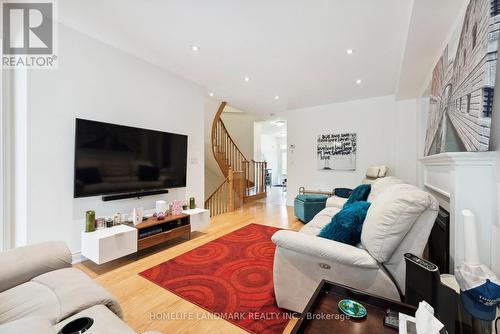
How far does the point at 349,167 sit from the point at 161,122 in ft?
13.3

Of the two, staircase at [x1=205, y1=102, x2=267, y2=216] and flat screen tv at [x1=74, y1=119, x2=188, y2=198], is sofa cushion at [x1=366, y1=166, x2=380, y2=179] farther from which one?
flat screen tv at [x1=74, y1=119, x2=188, y2=198]

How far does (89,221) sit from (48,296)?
1.44 metres

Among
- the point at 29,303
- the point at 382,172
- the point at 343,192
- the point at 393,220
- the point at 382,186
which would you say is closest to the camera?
the point at 29,303

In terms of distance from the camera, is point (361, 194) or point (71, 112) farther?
point (361, 194)

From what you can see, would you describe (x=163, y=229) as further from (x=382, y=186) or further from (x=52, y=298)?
(x=382, y=186)

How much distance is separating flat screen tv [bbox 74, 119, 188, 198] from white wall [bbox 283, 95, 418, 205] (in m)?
3.24

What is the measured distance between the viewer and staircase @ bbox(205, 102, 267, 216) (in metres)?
4.97

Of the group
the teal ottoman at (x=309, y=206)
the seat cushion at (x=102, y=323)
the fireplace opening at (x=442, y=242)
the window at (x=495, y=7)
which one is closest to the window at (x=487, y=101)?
the window at (x=495, y=7)

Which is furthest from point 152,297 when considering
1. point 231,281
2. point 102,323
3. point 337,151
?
point 337,151

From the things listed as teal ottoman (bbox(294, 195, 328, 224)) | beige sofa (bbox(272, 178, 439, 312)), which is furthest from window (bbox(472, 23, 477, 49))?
teal ottoman (bbox(294, 195, 328, 224))

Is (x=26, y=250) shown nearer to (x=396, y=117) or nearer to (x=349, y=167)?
(x=349, y=167)

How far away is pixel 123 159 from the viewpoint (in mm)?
2621

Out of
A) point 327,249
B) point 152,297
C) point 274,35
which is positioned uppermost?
point 274,35

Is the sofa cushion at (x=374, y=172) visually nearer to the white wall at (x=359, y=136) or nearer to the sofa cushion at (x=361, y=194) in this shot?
the white wall at (x=359, y=136)
